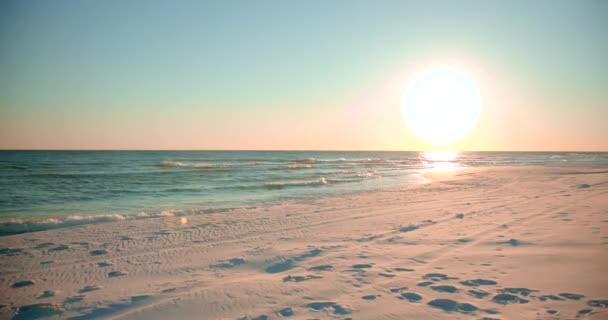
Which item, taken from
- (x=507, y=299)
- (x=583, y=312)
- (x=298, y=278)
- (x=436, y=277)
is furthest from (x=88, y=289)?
(x=583, y=312)

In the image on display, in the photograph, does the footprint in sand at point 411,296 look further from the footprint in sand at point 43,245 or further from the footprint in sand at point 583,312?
the footprint in sand at point 43,245

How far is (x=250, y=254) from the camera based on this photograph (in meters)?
6.17

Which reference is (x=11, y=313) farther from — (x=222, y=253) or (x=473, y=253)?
(x=473, y=253)

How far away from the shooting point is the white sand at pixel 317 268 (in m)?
3.77

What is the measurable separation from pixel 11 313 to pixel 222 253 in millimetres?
3170

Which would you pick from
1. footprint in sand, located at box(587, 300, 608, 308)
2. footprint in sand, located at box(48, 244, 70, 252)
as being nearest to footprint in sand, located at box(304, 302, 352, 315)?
A: footprint in sand, located at box(587, 300, 608, 308)

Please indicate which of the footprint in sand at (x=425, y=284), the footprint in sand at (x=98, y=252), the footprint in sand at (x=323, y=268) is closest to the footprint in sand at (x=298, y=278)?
the footprint in sand at (x=323, y=268)

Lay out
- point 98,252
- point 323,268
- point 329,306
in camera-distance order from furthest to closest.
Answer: point 98,252 < point 323,268 < point 329,306

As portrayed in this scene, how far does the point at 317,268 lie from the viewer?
5141 mm

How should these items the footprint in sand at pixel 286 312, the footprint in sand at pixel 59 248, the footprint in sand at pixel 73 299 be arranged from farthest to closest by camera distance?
the footprint in sand at pixel 59 248
the footprint in sand at pixel 73 299
the footprint in sand at pixel 286 312

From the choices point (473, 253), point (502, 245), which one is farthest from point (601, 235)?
point (473, 253)

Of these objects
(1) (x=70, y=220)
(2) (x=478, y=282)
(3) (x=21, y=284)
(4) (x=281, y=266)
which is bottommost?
(1) (x=70, y=220)

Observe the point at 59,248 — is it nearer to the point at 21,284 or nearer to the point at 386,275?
the point at 21,284

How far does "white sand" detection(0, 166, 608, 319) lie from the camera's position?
377 cm
